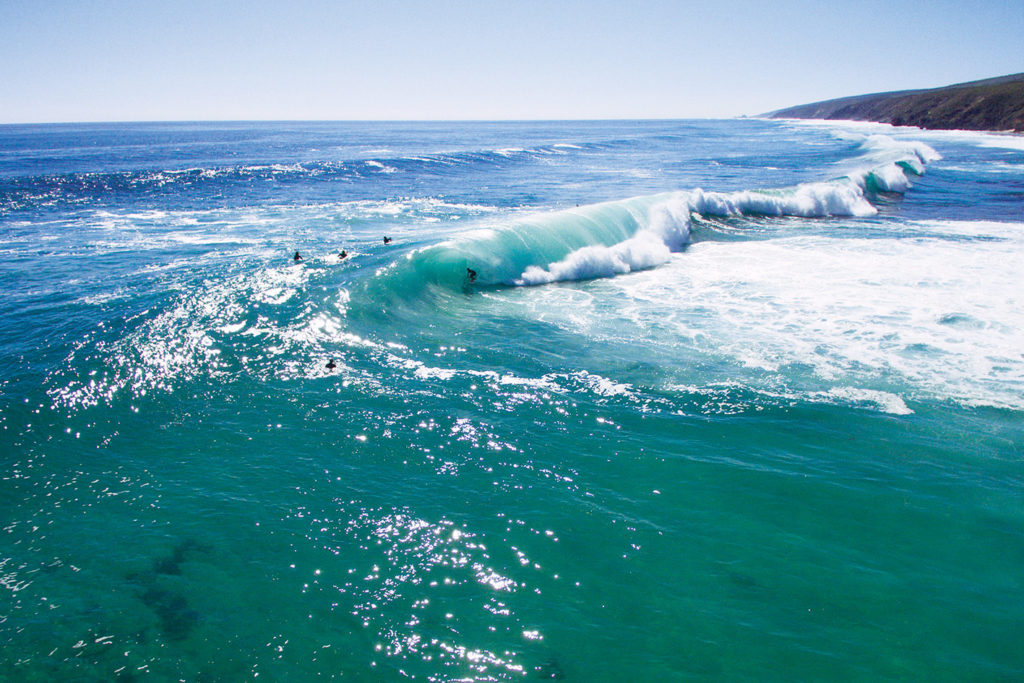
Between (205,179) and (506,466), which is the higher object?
(205,179)

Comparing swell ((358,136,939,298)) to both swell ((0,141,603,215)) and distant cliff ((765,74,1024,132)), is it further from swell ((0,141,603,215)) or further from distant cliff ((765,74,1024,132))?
distant cliff ((765,74,1024,132))

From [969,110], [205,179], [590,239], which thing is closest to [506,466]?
[590,239]

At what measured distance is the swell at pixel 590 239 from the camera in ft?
54.9

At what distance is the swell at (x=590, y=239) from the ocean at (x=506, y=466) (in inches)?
7.0

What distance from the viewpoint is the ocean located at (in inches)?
216

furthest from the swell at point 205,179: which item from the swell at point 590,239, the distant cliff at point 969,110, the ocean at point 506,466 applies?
the distant cliff at point 969,110

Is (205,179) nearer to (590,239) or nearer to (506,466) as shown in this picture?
(590,239)

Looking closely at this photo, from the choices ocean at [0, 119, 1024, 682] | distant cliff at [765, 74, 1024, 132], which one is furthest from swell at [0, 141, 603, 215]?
distant cliff at [765, 74, 1024, 132]

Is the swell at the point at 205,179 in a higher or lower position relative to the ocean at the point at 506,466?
higher

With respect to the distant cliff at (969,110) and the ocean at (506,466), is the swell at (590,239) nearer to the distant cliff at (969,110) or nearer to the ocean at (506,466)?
the ocean at (506,466)

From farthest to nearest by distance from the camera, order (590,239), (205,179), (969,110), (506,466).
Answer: (969,110) < (205,179) < (590,239) < (506,466)

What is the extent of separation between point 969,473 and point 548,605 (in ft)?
21.3

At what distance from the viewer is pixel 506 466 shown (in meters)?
8.14

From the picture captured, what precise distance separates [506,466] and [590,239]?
46.9ft
